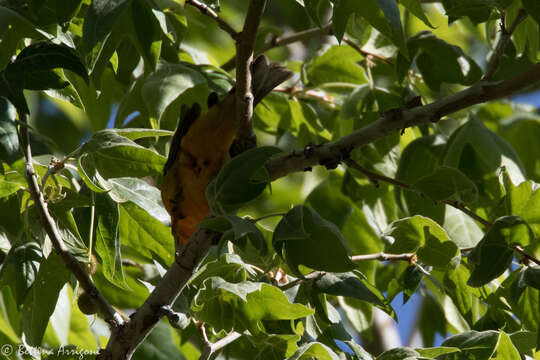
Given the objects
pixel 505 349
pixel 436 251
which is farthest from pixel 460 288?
pixel 505 349

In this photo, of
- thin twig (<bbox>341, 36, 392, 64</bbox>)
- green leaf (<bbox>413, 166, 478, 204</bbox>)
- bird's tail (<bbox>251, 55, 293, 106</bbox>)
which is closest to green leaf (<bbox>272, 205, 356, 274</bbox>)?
green leaf (<bbox>413, 166, 478, 204</bbox>)

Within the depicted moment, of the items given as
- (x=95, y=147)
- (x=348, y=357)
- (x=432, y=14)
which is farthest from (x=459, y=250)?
(x=432, y=14)

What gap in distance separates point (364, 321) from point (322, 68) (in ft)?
3.60

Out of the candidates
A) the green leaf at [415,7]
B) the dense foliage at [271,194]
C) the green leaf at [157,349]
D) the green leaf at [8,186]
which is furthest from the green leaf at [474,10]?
the green leaf at [157,349]

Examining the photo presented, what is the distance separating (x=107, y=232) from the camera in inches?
74.7

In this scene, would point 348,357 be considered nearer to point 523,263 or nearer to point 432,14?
point 523,263

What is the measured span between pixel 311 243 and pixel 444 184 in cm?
42

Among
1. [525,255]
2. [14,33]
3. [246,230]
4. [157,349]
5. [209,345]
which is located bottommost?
[157,349]

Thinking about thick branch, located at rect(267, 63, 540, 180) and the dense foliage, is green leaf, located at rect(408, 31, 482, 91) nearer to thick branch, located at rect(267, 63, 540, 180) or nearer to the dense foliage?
the dense foliage

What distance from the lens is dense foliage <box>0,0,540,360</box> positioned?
1626 millimetres

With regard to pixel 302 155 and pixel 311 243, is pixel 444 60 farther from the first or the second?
pixel 311 243

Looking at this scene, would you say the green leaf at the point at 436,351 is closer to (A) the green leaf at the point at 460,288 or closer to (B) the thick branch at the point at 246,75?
(A) the green leaf at the point at 460,288

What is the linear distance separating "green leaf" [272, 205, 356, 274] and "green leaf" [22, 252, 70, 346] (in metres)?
0.69

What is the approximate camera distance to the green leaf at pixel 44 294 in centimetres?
191
